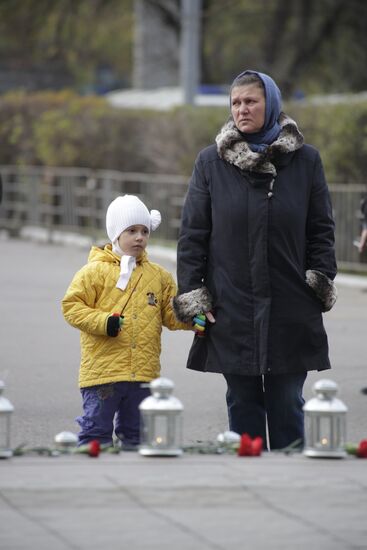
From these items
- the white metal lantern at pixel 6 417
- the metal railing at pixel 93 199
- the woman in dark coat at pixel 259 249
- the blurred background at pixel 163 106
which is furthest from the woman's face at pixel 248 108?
the metal railing at pixel 93 199

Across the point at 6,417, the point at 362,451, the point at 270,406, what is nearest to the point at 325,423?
the point at 362,451

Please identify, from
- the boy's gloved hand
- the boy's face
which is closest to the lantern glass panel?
the boy's gloved hand

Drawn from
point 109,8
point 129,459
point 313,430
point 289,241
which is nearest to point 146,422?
point 129,459

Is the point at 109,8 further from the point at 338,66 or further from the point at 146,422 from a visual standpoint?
the point at 146,422

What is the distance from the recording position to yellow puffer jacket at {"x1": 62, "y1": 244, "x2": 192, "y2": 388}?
711 cm

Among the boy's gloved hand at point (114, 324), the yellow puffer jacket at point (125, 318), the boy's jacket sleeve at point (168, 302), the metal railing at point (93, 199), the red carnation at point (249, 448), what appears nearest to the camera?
the red carnation at point (249, 448)

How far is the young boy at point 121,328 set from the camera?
7.12m

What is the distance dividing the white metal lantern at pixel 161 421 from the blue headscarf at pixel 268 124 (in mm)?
1251

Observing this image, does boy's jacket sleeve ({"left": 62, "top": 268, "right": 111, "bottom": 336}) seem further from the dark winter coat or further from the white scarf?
the dark winter coat

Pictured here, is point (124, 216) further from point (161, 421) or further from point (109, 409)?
point (161, 421)

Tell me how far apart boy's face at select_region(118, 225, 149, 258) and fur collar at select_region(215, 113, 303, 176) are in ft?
2.53

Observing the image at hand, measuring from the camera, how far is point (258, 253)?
666cm

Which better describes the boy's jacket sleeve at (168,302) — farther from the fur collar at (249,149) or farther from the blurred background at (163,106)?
the blurred background at (163,106)

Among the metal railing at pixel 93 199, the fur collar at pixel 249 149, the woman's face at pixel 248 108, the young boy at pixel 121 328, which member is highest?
the metal railing at pixel 93 199
